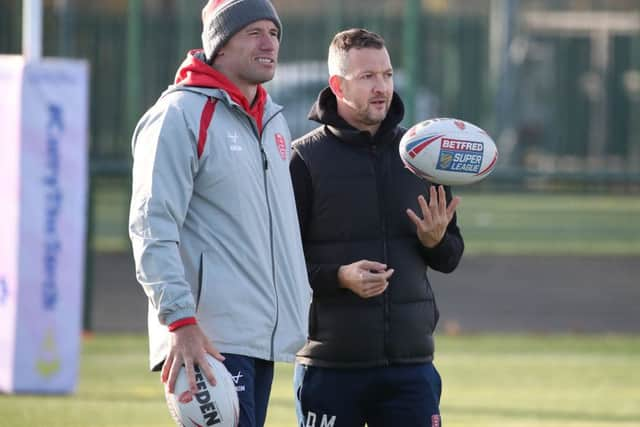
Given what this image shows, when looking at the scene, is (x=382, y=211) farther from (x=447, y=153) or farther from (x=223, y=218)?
(x=223, y=218)

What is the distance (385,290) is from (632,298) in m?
9.62

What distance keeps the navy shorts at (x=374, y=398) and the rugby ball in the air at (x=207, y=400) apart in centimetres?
89

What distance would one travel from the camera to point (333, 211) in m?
5.21

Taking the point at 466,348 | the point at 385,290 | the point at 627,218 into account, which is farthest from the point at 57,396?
the point at 627,218

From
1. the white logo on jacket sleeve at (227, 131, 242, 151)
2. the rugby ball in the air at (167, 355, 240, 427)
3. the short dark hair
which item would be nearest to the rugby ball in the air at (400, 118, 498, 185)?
the short dark hair

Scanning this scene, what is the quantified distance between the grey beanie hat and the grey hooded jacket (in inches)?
7.9

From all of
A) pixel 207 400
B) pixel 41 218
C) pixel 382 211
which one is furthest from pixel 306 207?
pixel 41 218

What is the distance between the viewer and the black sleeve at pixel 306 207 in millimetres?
5156

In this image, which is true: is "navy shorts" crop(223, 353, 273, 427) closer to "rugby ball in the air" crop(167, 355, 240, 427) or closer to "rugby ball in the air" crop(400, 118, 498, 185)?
"rugby ball in the air" crop(167, 355, 240, 427)

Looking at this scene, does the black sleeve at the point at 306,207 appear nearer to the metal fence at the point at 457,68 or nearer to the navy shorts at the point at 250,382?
the navy shorts at the point at 250,382

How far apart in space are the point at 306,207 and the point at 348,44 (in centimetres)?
67

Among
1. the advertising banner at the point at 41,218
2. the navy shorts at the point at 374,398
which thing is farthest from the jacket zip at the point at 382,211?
the advertising banner at the point at 41,218

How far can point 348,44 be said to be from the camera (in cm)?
524

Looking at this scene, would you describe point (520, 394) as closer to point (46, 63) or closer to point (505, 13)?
point (46, 63)
